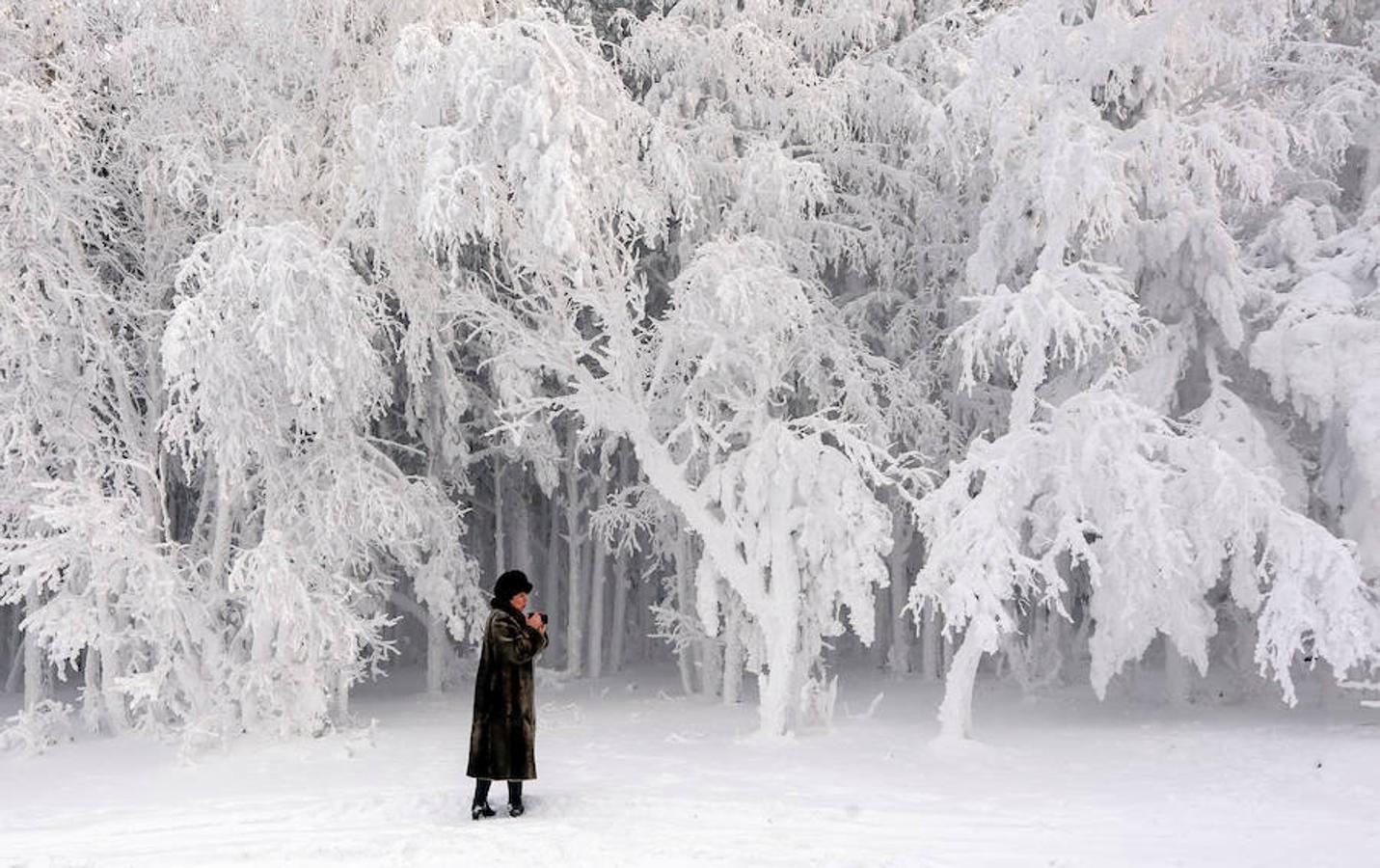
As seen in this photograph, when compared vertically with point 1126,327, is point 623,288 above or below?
above

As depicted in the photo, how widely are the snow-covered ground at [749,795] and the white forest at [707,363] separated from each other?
137 mm

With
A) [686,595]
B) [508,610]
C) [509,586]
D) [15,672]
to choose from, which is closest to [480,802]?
[508,610]

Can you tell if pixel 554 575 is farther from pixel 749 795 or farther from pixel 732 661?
pixel 749 795

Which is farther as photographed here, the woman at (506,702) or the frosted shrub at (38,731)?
the frosted shrub at (38,731)

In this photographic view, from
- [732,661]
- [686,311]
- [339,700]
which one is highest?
[686,311]

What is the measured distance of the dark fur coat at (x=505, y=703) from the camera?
27.4 feet

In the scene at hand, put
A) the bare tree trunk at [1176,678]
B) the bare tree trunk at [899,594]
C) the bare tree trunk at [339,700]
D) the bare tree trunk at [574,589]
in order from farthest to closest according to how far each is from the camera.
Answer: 1. the bare tree trunk at [574,589]
2. the bare tree trunk at [899,594]
3. the bare tree trunk at [1176,678]
4. the bare tree trunk at [339,700]

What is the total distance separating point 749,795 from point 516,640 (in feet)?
8.94

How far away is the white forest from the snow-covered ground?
14cm

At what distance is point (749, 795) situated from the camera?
10.0m

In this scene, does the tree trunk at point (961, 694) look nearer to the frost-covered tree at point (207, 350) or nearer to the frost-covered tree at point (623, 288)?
the frost-covered tree at point (623, 288)

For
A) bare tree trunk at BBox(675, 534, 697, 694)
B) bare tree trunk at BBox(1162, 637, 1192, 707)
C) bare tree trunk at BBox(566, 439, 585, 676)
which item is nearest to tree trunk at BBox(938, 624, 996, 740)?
bare tree trunk at BBox(1162, 637, 1192, 707)

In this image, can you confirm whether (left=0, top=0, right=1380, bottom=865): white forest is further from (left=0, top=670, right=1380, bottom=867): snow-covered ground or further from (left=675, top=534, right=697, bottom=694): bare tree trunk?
(left=675, top=534, right=697, bottom=694): bare tree trunk

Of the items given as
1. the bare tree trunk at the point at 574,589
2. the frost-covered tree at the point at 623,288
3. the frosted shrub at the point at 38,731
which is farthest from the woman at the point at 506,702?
the bare tree trunk at the point at 574,589
